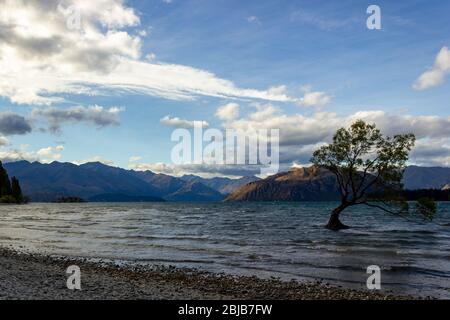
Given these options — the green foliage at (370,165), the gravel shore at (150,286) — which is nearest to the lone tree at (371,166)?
the green foliage at (370,165)

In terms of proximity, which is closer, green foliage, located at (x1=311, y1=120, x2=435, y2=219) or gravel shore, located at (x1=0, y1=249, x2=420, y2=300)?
gravel shore, located at (x1=0, y1=249, x2=420, y2=300)

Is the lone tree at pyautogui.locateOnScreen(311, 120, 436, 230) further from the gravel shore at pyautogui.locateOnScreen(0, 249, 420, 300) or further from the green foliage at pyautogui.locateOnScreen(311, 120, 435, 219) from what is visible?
the gravel shore at pyautogui.locateOnScreen(0, 249, 420, 300)

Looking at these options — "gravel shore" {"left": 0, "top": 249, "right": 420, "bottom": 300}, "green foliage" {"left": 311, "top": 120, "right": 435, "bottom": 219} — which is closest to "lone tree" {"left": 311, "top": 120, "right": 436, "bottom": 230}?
"green foliage" {"left": 311, "top": 120, "right": 435, "bottom": 219}

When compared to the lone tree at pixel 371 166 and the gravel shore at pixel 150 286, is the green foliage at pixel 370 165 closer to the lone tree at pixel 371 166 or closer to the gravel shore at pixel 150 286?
the lone tree at pixel 371 166

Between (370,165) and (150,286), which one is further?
(370,165)

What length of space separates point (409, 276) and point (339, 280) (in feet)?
22.3

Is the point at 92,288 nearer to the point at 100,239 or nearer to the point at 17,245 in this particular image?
the point at 17,245

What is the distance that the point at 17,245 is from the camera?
56.2 metres

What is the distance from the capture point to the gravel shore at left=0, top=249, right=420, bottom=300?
77.9ft

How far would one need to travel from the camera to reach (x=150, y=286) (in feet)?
88.8

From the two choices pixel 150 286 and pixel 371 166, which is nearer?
pixel 150 286

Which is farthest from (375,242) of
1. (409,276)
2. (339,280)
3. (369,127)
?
(339,280)

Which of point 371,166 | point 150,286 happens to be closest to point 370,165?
point 371,166

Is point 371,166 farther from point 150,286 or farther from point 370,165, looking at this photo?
point 150,286
